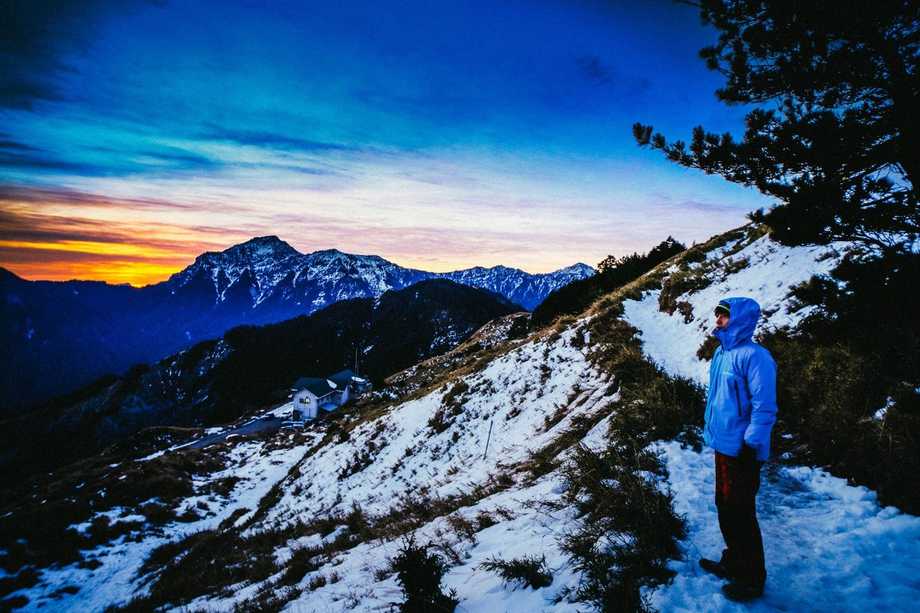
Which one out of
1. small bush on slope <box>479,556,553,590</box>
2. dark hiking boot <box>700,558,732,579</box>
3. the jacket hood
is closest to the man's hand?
the jacket hood

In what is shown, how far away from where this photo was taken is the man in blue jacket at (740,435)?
3.47m

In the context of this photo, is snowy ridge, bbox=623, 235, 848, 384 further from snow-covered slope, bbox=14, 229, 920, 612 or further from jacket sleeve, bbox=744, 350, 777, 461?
jacket sleeve, bbox=744, 350, 777, 461

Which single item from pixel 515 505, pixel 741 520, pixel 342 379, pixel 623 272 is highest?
pixel 623 272

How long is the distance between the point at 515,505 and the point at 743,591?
3.94 m

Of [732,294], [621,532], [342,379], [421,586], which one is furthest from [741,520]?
[342,379]

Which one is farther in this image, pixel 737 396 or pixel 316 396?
pixel 316 396

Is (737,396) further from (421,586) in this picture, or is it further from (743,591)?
(421,586)

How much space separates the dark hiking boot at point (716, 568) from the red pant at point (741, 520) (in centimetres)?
5

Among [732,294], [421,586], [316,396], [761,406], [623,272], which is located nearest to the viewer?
[761,406]

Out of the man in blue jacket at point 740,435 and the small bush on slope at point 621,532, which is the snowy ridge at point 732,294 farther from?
the man in blue jacket at point 740,435

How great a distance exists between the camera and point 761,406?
11.4 feet

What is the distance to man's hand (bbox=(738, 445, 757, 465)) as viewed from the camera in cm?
358

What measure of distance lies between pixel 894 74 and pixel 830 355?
457 cm

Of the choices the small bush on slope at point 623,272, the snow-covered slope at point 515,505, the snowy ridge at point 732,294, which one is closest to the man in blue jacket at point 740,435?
the snow-covered slope at point 515,505
